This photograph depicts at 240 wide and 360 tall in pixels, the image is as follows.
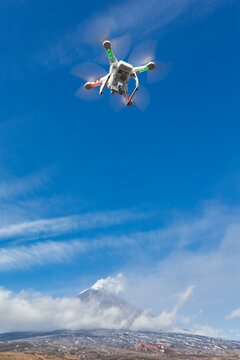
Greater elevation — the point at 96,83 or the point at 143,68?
the point at 143,68

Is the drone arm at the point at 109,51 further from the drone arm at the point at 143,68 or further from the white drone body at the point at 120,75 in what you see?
Result: the drone arm at the point at 143,68

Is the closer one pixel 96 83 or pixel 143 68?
pixel 143 68

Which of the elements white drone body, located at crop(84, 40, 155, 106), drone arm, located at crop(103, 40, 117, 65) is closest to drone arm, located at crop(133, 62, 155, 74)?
white drone body, located at crop(84, 40, 155, 106)

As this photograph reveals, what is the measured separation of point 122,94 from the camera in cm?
2153

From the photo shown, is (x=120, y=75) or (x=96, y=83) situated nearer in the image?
(x=120, y=75)

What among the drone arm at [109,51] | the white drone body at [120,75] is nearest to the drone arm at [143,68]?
the white drone body at [120,75]

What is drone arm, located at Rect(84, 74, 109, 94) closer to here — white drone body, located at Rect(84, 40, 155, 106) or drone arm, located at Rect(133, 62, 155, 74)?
white drone body, located at Rect(84, 40, 155, 106)

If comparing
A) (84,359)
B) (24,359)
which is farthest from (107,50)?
(84,359)

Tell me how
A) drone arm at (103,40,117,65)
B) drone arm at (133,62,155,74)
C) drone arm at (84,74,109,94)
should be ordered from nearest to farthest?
drone arm at (103,40,117,65) → drone arm at (133,62,155,74) → drone arm at (84,74,109,94)

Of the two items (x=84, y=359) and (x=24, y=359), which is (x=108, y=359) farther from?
(x=24, y=359)

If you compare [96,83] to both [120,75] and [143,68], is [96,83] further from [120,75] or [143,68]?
[143,68]

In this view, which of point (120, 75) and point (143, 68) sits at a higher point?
point (143, 68)

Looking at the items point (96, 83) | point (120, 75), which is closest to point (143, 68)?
point (120, 75)

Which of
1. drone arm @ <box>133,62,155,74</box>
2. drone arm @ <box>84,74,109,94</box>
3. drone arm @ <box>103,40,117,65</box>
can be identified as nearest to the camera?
drone arm @ <box>103,40,117,65</box>
